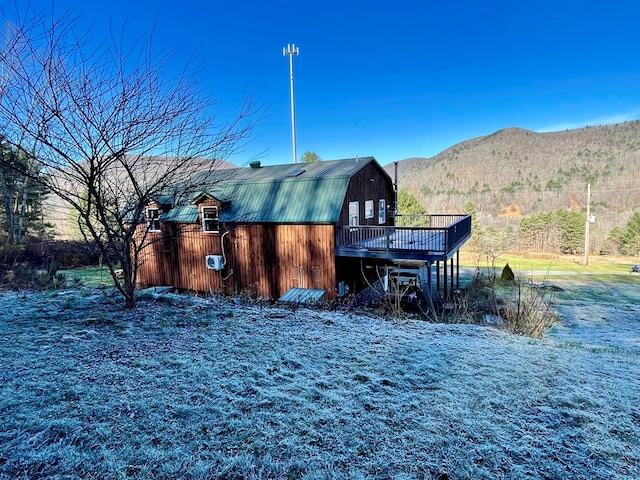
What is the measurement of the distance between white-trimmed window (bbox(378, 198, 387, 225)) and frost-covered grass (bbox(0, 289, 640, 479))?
11403 mm

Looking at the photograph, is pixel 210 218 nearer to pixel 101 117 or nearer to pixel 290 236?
pixel 290 236

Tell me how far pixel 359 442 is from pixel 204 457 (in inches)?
39.8

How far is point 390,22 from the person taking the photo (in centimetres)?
1783

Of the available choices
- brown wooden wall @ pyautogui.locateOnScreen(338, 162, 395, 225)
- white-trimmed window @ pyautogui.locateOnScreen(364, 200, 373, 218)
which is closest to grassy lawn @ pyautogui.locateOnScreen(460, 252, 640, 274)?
brown wooden wall @ pyautogui.locateOnScreen(338, 162, 395, 225)

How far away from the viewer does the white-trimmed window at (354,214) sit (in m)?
12.7

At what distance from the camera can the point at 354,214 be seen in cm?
1305

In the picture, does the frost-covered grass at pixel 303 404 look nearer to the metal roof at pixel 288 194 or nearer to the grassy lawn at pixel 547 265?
the metal roof at pixel 288 194

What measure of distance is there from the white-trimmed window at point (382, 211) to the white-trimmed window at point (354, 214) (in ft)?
8.94

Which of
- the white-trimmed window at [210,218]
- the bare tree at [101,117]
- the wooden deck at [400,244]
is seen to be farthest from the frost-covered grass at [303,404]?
the white-trimmed window at [210,218]

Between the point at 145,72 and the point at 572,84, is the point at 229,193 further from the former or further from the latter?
the point at 572,84

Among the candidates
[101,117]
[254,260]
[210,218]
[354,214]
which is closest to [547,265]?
[354,214]

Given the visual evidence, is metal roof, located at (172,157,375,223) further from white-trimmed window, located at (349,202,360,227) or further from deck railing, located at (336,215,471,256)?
white-trimmed window, located at (349,202,360,227)

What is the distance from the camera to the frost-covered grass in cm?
204

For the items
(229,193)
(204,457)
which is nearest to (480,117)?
(229,193)
